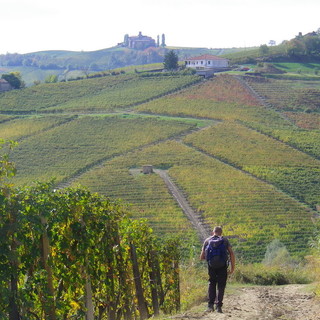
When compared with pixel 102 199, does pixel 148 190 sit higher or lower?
lower

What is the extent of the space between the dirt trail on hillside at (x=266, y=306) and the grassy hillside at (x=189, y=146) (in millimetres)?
15784

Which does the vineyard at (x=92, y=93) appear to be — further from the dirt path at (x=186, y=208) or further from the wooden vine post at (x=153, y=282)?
the wooden vine post at (x=153, y=282)

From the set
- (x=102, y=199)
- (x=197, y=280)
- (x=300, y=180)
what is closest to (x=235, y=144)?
(x=300, y=180)

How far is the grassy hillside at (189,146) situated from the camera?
4478cm

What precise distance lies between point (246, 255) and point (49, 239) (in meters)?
27.4

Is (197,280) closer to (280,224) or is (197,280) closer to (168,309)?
(168,309)

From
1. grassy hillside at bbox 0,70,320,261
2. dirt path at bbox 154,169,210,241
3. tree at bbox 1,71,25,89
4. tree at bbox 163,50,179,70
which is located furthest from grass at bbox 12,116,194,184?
tree at bbox 163,50,179,70

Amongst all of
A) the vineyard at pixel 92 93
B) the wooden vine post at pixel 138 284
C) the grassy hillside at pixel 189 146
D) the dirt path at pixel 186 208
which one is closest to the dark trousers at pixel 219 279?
the wooden vine post at pixel 138 284

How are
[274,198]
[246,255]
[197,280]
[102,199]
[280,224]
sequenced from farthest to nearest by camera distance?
1. [274,198]
2. [280,224]
3. [246,255]
4. [197,280]
5. [102,199]

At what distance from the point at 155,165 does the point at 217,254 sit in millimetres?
46818

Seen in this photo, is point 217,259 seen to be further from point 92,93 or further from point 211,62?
point 211,62

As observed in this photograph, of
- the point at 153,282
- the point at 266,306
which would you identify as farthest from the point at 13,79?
the point at 266,306

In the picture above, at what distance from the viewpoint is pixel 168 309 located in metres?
14.9

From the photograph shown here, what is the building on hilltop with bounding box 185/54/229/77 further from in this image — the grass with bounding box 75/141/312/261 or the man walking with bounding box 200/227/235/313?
the man walking with bounding box 200/227/235/313
